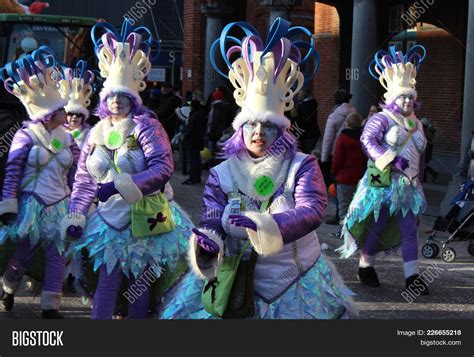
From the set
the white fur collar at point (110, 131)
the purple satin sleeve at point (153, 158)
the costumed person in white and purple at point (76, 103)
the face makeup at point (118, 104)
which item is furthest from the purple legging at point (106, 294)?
the costumed person in white and purple at point (76, 103)

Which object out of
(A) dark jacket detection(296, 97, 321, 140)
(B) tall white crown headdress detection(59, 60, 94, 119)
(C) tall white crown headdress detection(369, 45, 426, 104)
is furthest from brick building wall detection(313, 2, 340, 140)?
(B) tall white crown headdress detection(59, 60, 94, 119)

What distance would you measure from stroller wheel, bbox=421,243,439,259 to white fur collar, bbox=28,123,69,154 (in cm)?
518

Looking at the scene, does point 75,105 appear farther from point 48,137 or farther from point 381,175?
point 381,175

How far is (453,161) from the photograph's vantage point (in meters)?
21.2

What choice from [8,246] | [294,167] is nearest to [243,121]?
[294,167]

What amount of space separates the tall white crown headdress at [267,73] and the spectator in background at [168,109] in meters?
17.2

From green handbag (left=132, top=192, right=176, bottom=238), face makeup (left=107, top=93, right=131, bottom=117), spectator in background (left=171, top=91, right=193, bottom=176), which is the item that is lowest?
spectator in background (left=171, top=91, right=193, bottom=176)

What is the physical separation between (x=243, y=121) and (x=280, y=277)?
2.70 ft

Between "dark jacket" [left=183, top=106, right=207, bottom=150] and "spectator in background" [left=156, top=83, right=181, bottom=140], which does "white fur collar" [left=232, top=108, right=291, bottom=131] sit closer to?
"dark jacket" [left=183, top=106, right=207, bottom=150]

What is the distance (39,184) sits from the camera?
815cm

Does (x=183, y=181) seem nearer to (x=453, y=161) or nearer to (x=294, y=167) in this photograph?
(x=453, y=161)

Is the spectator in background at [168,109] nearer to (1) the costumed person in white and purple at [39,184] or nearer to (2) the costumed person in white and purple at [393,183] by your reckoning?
(2) the costumed person in white and purple at [393,183]

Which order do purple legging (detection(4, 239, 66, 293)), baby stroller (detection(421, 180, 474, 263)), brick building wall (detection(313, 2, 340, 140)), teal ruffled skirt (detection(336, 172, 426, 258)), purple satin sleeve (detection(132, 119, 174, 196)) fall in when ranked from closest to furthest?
1. purple satin sleeve (detection(132, 119, 174, 196))
2. purple legging (detection(4, 239, 66, 293))
3. teal ruffled skirt (detection(336, 172, 426, 258))
4. baby stroller (detection(421, 180, 474, 263))
5. brick building wall (detection(313, 2, 340, 140))

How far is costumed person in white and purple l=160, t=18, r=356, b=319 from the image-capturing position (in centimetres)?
492
